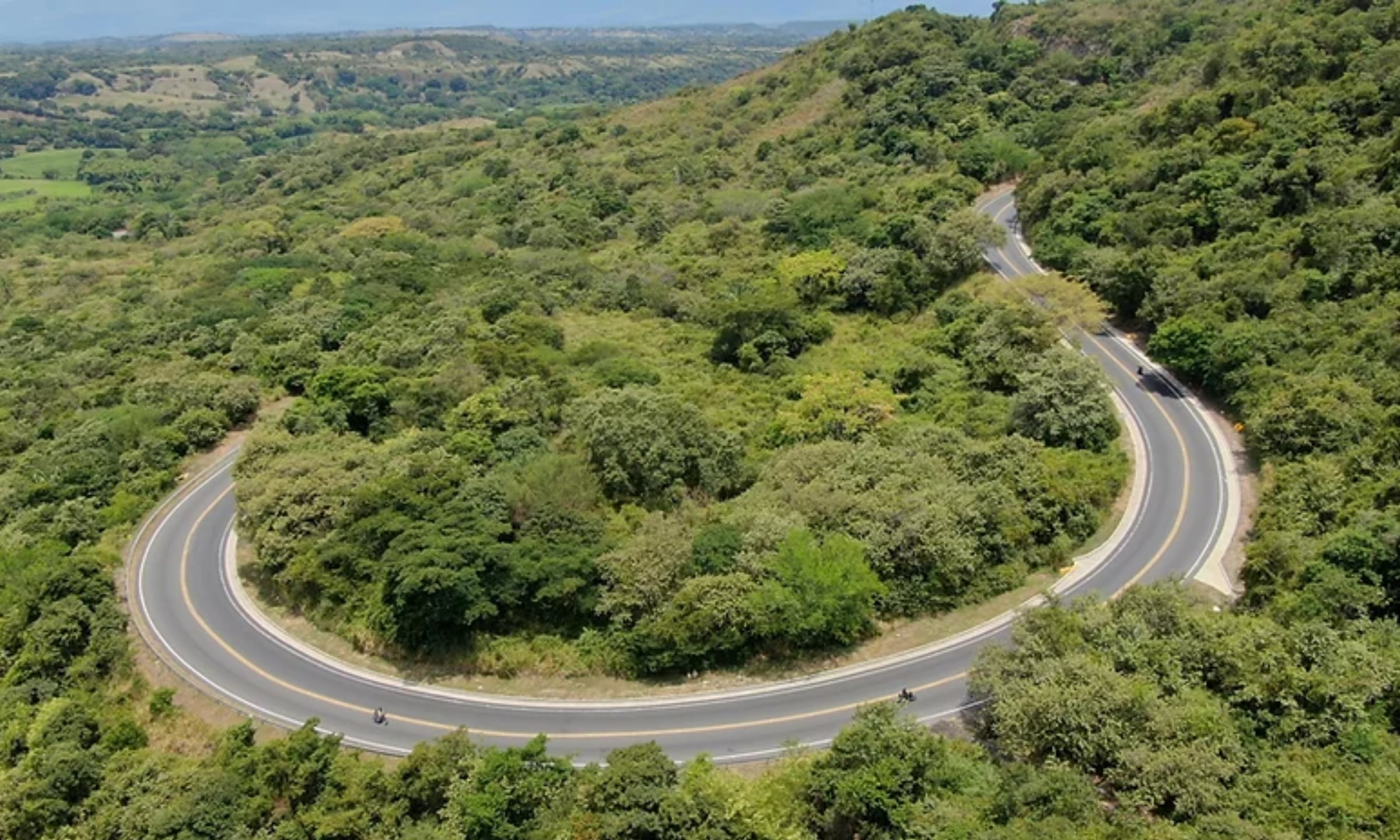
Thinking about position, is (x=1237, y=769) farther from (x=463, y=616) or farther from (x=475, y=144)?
(x=475, y=144)

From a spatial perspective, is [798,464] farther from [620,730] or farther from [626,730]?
[620,730]

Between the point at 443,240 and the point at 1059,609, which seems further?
the point at 443,240

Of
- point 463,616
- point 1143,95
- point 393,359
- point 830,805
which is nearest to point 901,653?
point 830,805

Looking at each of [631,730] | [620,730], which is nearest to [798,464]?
[631,730]

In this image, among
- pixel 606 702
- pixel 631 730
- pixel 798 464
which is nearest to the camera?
pixel 631 730

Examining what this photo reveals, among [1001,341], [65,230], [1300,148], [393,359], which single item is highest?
[1300,148]

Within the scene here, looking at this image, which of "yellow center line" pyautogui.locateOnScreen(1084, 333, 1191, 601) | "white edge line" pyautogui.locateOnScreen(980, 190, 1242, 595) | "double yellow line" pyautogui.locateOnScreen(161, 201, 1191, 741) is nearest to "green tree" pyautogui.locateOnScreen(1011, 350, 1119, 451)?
"yellow center line" pyautogui.locateOnScreen(1084, 333, 1191, 601)

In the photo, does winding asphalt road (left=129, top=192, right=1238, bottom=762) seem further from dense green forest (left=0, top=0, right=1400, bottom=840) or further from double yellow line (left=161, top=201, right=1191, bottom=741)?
dense green forest (left=0, top=0, right=1400, bottom=840)
